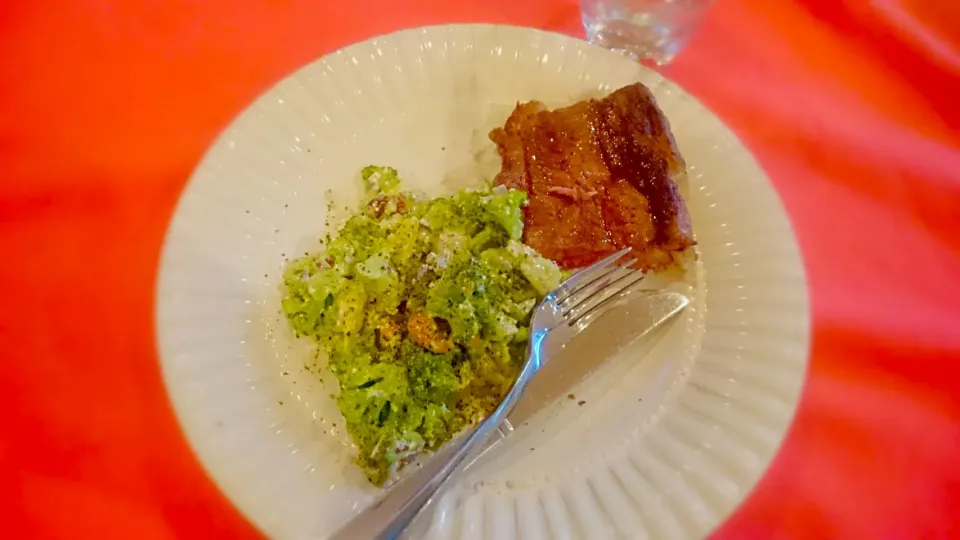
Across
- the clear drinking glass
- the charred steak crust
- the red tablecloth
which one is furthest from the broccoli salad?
the clear drinking glass

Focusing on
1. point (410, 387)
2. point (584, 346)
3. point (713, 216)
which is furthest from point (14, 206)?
point (713, 216)

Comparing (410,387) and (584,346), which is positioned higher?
(410,387)

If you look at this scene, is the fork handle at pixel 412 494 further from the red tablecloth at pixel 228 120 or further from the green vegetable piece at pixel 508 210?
the green vegetable piece at pixel 508 210

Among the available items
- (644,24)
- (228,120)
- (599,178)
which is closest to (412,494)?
(599,178)

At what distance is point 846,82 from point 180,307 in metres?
2.24

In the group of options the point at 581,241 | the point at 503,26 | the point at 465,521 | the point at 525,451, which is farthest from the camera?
the point at 503,26

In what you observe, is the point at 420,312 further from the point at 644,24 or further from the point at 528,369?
the point at 644,24

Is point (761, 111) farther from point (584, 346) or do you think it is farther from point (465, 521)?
point (465, 521)

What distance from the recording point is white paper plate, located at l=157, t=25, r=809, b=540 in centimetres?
145

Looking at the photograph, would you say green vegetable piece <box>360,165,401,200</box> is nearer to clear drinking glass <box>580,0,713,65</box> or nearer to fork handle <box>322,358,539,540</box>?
fork handle <box>322,358,539,540</box>

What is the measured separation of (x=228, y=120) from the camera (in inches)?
81.9

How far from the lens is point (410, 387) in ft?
4.93

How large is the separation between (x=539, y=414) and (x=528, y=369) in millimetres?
119

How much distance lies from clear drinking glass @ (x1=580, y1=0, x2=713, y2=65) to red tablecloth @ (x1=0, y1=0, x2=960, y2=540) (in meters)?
0.10
